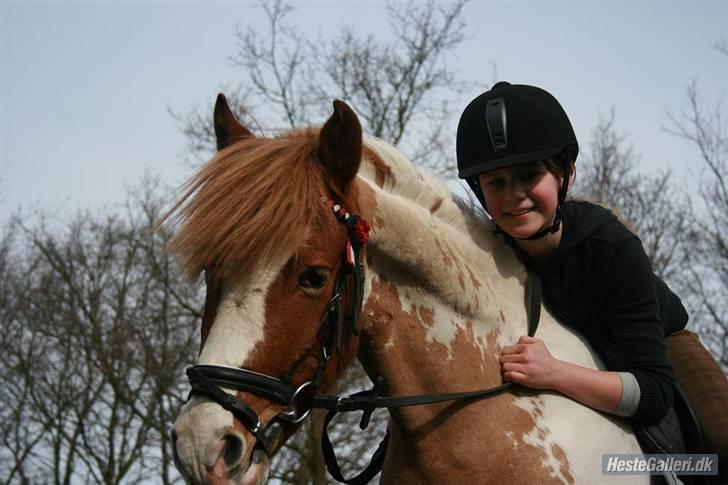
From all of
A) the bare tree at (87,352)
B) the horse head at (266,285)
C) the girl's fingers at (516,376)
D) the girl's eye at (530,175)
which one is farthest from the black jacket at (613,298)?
the bare tree at (87,352)

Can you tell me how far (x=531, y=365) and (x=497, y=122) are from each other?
3.84 feet

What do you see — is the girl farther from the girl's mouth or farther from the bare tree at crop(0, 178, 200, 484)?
the bare tree at crop(0, 178, 200, 484)

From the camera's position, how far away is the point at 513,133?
378cm

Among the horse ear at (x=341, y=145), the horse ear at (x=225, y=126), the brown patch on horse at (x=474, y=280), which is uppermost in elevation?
the horse ear at (x=225, y=126)

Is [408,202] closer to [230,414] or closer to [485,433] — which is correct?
[485,433]

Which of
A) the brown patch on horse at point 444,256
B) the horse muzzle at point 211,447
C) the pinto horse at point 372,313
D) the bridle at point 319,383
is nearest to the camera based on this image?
the horse muzzle at point 211,447

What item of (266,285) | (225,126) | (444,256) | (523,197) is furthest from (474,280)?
(225,126)

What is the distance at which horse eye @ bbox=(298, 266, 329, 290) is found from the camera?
3.21 metres

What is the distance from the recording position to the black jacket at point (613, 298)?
3609 mm

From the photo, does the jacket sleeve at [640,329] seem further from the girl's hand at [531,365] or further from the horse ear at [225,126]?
the horse ear at [225,126]

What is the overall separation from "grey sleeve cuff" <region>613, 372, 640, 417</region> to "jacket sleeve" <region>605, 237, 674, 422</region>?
0.07ft

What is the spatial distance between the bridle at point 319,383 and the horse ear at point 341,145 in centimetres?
15

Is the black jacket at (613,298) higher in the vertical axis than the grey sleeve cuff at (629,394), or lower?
higher

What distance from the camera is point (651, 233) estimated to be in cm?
1741
